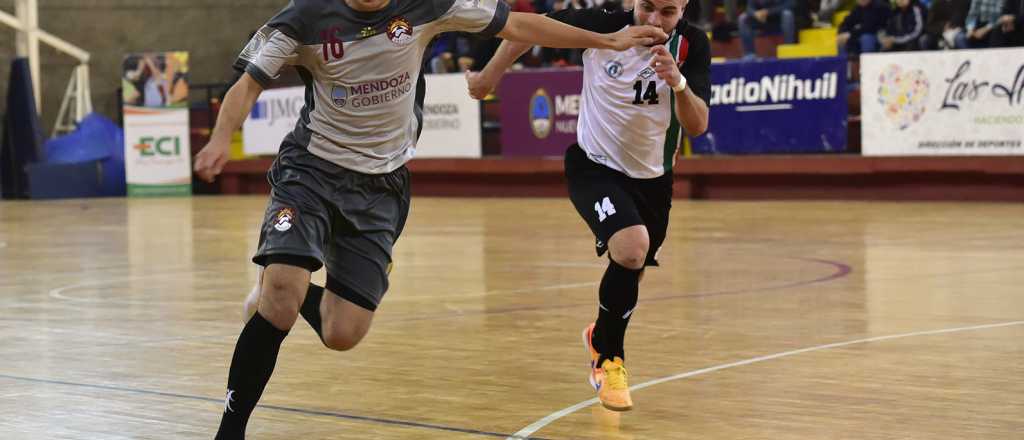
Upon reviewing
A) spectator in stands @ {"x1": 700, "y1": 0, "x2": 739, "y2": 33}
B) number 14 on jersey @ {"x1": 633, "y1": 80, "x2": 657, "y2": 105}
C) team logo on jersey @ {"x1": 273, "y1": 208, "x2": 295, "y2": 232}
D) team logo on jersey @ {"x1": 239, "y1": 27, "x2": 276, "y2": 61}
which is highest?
team logo on jersey @ {"x1": 239, "y1": 27, "x2": 276, "y2": 61}

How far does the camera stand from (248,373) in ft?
17.3

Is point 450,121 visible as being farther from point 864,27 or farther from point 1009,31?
point 1009,31

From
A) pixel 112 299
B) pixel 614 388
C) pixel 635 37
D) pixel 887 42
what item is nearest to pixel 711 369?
pixel 614 388

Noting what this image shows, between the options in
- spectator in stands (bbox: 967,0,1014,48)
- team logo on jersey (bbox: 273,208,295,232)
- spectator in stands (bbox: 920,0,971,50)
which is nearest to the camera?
team logo on jersey (bbox: 273,208,295,232)

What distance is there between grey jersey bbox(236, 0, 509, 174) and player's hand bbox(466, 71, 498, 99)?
2.71ft

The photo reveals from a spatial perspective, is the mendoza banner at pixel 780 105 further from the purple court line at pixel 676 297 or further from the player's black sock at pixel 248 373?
the player's black sock at pixel 248 373

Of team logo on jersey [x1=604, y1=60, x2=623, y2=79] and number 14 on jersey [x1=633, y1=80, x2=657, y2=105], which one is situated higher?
team logo on jersey [x1=604, y1=60, x2=623, y2=79]

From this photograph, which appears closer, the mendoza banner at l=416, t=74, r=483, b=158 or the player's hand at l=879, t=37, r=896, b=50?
the player's hand at l=879, t=37, r=896, b=50

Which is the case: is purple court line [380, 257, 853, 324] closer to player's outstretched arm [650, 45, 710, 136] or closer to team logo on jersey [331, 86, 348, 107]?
player's outstretched arm [650, 45, 710, 136]

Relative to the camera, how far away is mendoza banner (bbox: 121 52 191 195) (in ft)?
88.1

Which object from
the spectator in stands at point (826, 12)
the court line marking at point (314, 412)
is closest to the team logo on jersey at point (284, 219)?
the court line marking at point (314, 412)

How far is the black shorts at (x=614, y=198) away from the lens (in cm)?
664

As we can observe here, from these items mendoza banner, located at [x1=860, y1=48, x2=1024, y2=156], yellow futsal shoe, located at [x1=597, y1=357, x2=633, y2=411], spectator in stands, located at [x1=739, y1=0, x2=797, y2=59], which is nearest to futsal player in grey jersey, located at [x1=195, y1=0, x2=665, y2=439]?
yellow futsal shoe, located at [x1=597, y1=357, x2=633, y2=411]

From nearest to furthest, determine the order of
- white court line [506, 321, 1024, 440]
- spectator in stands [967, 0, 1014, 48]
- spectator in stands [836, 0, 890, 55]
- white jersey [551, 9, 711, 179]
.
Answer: white court line [506, 321, 1024, 440]
white jersey [551, 9, 711, 179]
spectator in stands [967, 0, 1014, 48]
spectator in stands [836, 0, 890, 55]
